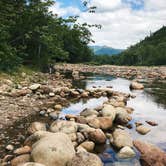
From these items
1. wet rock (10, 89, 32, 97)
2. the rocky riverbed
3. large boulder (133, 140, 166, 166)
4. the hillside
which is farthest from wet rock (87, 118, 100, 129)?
A: the hillside

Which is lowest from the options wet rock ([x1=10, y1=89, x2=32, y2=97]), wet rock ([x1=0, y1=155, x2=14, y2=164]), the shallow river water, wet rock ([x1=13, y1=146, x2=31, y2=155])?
the shallow river water

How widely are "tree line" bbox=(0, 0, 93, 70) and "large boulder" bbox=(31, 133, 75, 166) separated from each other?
39.1 ft

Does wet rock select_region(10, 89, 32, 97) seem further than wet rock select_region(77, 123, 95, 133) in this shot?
Yes

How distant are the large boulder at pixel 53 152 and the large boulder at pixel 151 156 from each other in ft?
5.68

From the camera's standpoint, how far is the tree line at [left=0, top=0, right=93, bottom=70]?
64.8 ft

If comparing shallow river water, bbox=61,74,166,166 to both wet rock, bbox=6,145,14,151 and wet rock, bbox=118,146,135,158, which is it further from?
wet rock, bbox=6,145,14,151

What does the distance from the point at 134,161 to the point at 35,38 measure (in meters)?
18.5

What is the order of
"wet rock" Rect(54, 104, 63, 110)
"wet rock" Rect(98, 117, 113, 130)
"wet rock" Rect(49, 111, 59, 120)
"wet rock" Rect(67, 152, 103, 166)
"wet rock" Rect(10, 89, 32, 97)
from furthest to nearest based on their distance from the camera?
"wet rock" Rect(10, 89, 32, 97), "wet rock" Rect(54, 104, 63, 110), "wet rock" Rect(49, 111, 59, 120), "wet rock" Rect(98, 117, 113, 130), "wet rock" Rect(67, 152, 103, 166)

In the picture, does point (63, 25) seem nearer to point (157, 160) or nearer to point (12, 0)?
point (12, 0)

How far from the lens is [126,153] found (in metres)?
8.07

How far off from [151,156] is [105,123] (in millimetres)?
3147

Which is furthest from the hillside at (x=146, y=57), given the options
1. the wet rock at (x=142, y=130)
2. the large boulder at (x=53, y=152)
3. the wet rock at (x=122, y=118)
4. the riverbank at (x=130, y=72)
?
the large boulder at (x=53, y=152)

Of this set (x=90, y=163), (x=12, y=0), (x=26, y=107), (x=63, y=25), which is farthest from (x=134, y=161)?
(x=63, y=25)

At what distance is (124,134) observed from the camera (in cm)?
912
